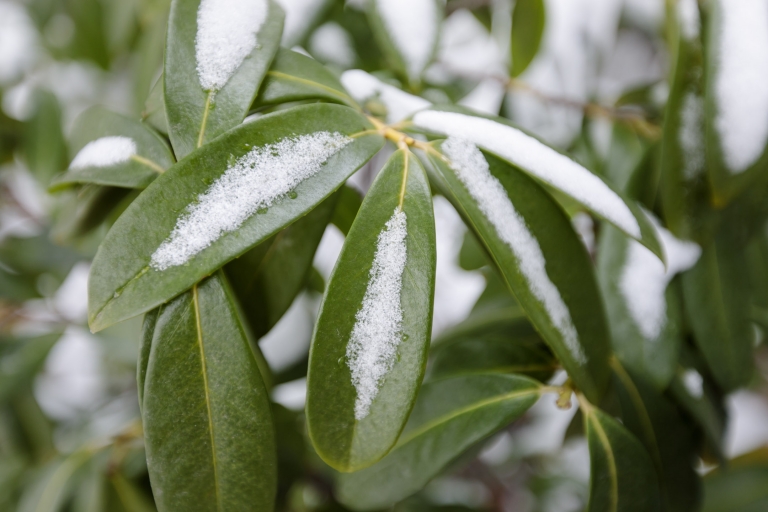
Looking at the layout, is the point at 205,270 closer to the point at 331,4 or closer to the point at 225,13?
A: the point at 225,13

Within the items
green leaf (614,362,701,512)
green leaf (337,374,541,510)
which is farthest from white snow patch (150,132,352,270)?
green leaf (614,362,701,512)

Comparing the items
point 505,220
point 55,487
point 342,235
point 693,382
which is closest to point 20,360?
point 55,487

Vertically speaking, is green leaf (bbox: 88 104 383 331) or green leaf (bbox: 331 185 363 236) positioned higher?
green leaf (bbox: 88 104 383 331)

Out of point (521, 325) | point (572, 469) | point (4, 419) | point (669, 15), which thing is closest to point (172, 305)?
point (521, 325)

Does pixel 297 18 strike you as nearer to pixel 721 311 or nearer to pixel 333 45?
pixel 333 45

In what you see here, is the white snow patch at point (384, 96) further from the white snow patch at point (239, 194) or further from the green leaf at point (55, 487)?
the green leaf at point (55, 487)

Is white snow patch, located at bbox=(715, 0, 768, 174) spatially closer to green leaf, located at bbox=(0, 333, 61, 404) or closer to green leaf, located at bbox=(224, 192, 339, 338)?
green leaf, located at bbox=(224, 192, 339, 338)
